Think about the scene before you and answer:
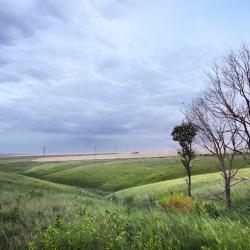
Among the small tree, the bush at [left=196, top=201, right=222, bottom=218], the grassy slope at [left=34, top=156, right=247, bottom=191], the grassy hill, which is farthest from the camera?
the grassy slope at [left=34, top=156, right=247, bottom=191]

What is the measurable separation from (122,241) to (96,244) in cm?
139

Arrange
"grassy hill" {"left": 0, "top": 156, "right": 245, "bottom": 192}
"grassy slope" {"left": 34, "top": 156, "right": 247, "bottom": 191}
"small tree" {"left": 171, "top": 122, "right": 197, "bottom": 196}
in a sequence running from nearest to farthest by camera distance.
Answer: "small tree" {"left": 171, "top": 122, "right": 197, "bottom": 196}
"grassy hill" {"left": 0, "top": 156, "right": 245, "bottom": 192}
"grassy slope" {"left": 34, "top": 156, "right": 247, "bottom": 191}

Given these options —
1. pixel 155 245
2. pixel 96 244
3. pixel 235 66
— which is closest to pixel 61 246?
pixel 96 244

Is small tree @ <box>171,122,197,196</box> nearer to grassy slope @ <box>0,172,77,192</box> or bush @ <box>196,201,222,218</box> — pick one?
grassy slope @ <box>0,172,77,192</box>

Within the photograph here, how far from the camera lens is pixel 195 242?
775 centimetres

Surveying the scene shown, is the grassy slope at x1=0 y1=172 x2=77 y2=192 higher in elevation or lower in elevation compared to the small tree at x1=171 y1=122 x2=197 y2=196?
lower

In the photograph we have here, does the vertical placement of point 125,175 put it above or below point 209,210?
above

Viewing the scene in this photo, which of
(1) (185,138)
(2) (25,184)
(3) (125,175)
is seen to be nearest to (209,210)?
(1) (185,138)

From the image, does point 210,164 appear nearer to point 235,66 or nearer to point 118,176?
point 118,176

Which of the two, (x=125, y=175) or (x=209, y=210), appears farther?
(x=125, y=175)

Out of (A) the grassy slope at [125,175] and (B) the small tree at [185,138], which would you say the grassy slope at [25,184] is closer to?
(B) the small tree at [185,138]

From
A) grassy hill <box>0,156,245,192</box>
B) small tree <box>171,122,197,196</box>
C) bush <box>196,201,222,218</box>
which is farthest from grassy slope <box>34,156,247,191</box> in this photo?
bush <box>196,201,222,218</box>

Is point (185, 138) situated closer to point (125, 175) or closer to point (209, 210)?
point (209, 210)

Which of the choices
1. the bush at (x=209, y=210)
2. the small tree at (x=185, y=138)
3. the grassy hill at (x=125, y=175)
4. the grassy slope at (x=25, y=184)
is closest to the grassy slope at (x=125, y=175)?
the grassy hill at (x=125, y=175)
